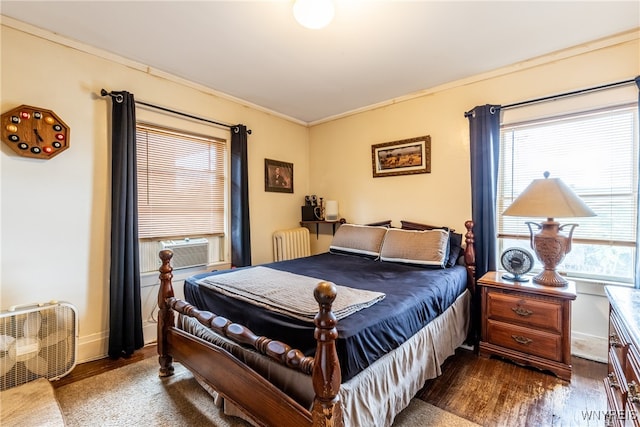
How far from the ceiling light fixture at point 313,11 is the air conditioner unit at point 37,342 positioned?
251cm

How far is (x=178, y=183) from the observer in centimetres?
287

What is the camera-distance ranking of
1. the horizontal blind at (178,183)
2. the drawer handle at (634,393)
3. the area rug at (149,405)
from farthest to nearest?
the horizontal blind at (178,183)
the area rug at (149,405)
the drawer handle at (634,393)

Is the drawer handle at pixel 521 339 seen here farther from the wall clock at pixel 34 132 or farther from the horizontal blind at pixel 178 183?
the wall clock at pixel 34 132

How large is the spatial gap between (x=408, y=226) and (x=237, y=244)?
6.34 ft

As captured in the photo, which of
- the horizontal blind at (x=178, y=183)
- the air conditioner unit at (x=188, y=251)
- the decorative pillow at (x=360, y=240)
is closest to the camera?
the horizontal blind at (x=178, y=183)

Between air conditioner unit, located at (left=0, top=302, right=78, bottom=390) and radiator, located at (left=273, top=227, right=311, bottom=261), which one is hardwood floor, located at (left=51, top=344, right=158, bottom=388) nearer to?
air conditioner unit, located at (left=0, top=302, right=78, bottom=390)

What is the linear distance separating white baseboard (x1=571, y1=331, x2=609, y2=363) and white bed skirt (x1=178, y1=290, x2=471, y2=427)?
3.79ft

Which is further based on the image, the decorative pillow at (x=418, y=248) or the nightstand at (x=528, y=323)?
the decorative pillow at (x=418, y=248)

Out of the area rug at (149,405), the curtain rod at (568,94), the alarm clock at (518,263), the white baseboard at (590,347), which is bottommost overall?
the area rug at (149,405)

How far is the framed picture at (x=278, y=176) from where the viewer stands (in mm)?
3639

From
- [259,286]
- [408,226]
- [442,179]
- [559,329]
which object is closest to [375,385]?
[259,286]

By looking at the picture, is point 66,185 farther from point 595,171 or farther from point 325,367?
point 595,171

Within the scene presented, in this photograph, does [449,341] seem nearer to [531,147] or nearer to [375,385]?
[375,385]

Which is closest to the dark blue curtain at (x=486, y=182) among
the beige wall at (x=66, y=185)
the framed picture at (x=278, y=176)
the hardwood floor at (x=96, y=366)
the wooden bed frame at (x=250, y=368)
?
the wooden bed frame at (x=250, y=368)
